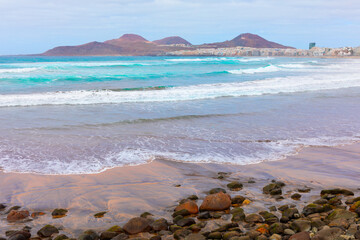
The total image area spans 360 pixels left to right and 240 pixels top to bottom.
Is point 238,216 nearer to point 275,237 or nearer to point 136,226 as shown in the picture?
point 275,237

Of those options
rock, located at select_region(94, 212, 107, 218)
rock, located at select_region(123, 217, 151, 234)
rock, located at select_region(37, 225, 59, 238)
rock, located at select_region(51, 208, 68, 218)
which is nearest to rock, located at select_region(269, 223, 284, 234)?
rock, located at select_region(123, 217, 151, 234)

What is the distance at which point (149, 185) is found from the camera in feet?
16.6

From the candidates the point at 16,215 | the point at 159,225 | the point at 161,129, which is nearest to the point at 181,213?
the point at 159,225

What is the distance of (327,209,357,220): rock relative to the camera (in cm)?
368

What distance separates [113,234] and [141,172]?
215 centimetres

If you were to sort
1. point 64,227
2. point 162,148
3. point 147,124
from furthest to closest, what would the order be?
point 147,124
point 162,148
point 64,227

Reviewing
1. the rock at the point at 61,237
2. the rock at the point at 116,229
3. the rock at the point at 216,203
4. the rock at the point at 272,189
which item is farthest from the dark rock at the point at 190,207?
the rock at the point at 61,237

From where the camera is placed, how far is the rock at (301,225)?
3.48 m

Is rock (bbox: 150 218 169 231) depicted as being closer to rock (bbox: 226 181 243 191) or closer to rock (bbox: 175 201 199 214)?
rock (bbox: 175 201 199 214)

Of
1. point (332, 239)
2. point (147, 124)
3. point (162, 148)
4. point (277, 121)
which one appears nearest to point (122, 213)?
point (332, 239)

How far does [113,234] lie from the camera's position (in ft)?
11.3

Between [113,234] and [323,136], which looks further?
[323,136]

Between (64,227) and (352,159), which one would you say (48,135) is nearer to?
(64,227)

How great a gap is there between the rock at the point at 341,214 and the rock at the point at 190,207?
151 cm
